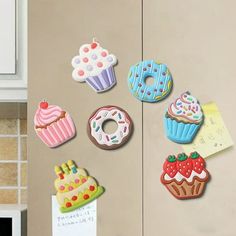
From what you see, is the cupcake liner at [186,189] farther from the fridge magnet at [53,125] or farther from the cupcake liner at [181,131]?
the fridge magnet at [53,125]

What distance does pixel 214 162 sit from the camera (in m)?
1.15

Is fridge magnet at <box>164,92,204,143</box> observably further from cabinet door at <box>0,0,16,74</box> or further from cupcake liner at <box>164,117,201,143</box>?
cabinet door at <box>0,0,16,74</box>

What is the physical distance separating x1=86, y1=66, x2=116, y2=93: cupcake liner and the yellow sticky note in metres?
0.21

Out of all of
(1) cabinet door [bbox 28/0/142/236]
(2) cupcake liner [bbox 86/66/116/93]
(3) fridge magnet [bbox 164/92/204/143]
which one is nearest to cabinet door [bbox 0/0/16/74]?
(1) cabinet door [bbox 28/0/142/236]

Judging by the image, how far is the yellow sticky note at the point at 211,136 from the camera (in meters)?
1.15

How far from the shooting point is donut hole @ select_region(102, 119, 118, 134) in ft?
Answer: 3.90

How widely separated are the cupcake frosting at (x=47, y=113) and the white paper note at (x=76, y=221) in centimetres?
17

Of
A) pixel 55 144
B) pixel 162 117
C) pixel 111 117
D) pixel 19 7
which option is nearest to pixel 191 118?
pixel 162 117

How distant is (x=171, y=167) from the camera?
116 centimetres

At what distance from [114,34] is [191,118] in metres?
0.25

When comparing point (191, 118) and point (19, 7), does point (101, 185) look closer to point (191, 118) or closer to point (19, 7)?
point (191, 118)

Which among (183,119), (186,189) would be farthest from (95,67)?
(186,189)

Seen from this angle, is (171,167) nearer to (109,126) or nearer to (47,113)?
(109,126)

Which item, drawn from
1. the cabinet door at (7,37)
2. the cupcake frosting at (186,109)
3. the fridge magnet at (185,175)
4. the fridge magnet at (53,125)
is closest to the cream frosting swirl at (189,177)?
the fridge magnet at (185,175)
